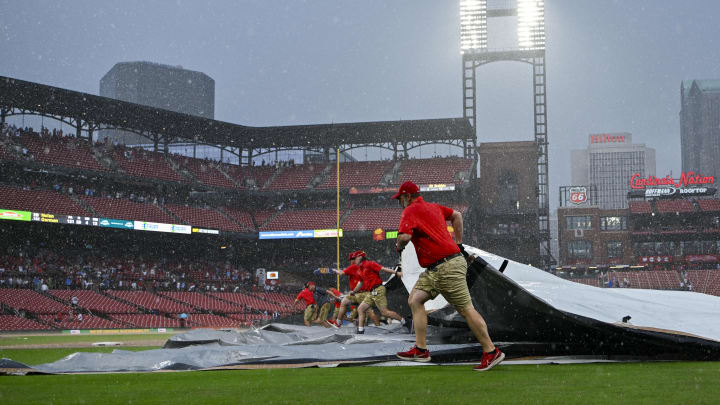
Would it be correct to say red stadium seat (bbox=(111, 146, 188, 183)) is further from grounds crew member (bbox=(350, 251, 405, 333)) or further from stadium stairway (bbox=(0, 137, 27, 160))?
grounds crew member (bbox=(350, 251, 405, 333))

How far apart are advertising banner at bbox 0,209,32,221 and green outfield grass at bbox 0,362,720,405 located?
105ft

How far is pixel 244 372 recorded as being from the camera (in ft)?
23.7

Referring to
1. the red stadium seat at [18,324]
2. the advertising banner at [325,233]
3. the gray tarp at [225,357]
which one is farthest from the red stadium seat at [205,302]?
the gray tarp at [225,357]

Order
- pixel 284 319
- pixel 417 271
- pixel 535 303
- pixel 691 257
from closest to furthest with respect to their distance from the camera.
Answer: pixel 535 303 → pixel 417 271 → pixel 284 319 → pixel 691 257

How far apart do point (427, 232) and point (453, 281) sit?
58 centimetres

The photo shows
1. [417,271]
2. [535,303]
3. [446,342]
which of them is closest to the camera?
[535,303]

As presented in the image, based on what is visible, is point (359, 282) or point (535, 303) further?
point (359, 282)

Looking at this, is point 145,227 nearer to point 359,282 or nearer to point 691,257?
point 359,282

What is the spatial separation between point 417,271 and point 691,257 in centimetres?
A: 6168

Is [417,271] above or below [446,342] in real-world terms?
above

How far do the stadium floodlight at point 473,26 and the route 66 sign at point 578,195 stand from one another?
75.1 ft

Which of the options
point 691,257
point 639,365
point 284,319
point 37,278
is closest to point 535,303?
point 639,365

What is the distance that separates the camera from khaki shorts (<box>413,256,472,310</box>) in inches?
272

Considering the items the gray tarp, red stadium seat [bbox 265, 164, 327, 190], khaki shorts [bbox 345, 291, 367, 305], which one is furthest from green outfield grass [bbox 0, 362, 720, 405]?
red stadium seat [bbox 265, 164, 327, 190]
